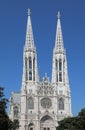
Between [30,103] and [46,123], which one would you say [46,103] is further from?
[46,123]

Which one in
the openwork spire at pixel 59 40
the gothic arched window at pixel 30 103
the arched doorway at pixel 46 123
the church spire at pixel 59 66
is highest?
the openwork spire at pixel 59 40

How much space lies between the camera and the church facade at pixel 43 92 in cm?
14100

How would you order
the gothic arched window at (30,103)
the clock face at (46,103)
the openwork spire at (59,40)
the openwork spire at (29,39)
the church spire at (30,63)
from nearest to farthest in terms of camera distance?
the gothic arched window at (30,103) < the church spire at (30,63) < the clock face at (46,103) < the openwork spire at (29,39) < the openwork spire at (59,40)

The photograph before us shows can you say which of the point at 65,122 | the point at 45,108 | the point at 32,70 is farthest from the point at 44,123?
the point at 65,122

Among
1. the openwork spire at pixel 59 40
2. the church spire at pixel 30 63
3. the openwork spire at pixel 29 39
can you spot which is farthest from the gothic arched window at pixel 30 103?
the openwork spire at pixel 59 40

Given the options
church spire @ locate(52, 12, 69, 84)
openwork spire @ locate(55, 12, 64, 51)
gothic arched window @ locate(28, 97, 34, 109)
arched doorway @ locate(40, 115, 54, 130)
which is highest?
openwork spire @ locate(55, 12, 64, 51)

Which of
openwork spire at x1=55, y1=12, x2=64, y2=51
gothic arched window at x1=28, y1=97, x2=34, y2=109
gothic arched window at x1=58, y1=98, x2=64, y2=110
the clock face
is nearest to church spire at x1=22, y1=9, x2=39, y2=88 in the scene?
gothic arched window at x1=28, y1=97, x2=34, y2=109

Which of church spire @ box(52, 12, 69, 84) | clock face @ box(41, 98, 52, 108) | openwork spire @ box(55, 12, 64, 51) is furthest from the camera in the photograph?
openwork spire @ box(55, 12, 64, 51)

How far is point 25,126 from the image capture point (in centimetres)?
13900

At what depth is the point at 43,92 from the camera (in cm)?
14425

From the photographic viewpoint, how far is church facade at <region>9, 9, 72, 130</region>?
14100 centimetres

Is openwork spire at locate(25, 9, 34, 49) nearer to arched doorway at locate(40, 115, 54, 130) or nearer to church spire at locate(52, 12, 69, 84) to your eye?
church spire at locate(52, 12, 69, 84)

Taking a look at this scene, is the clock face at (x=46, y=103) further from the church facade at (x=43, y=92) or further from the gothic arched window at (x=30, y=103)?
the gothic arched window at (x=30, y=103)

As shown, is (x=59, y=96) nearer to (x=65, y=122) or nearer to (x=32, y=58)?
(x=32, y=58)
